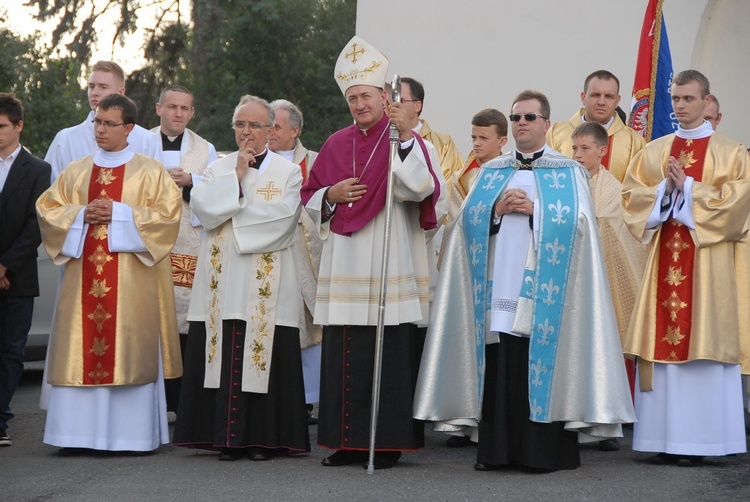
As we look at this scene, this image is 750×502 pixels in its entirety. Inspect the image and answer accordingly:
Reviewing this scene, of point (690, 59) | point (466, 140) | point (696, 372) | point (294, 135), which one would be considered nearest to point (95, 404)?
point (294, 135)

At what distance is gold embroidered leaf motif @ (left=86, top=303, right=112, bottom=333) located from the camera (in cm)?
743

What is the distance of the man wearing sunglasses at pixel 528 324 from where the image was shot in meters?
6.82

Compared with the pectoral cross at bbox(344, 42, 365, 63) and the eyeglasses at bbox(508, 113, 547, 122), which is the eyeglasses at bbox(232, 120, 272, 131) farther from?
the eyeglasses at bbox(508, 113, 547, 122)

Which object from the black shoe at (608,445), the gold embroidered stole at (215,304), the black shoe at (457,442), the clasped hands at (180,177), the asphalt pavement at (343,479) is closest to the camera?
the asphalt pavement at (343,479)

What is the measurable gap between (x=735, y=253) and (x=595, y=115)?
6.36 feet

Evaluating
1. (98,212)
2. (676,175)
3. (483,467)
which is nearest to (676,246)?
(676,175)

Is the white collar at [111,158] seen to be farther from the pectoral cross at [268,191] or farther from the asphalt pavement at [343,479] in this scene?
the asphalt pavement at [343,479]

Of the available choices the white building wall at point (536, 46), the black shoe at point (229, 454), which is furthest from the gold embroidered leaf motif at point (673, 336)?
the white building wall at point (536, 46)

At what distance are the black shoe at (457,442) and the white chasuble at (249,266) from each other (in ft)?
4.48

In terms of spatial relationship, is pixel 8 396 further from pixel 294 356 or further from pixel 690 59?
pixel 690 59

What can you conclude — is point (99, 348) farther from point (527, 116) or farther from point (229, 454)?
point (527, 116)

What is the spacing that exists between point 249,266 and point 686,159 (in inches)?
107

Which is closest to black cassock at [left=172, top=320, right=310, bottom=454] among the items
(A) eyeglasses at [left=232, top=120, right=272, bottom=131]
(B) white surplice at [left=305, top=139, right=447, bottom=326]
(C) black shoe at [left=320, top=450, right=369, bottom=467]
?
(C) black shoe at [left=320, top=450, right=369, bottom=467]

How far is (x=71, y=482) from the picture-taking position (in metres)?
6.54
